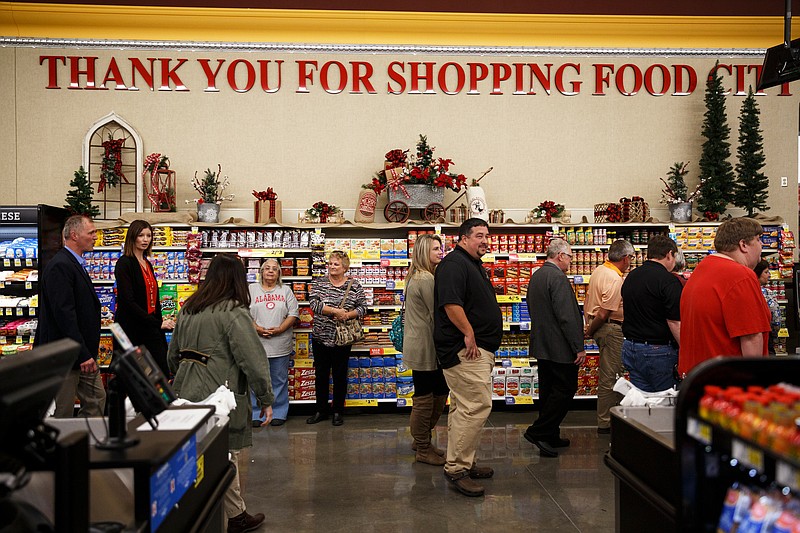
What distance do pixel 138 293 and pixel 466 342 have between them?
9.81ft

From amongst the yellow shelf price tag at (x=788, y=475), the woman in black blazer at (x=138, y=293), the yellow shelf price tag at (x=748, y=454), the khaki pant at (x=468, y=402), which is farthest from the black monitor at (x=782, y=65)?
the woman in black blazer at (x=138, y=293)

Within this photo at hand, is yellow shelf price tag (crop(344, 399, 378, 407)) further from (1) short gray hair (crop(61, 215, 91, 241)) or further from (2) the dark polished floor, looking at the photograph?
(1) short gray hair (crop(61, 215, 91, 241))

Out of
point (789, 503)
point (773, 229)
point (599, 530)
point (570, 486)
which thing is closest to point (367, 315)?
point (570, 486)

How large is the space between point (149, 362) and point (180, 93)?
6.29 metres

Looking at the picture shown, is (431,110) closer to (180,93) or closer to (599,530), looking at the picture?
(180,93)

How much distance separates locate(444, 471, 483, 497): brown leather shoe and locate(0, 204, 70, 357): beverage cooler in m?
4.53

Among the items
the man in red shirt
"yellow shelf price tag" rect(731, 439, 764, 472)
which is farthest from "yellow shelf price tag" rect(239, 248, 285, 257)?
"yellow shelf price tag" rect(731, 439, 764, 472)

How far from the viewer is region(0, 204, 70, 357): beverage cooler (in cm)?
654

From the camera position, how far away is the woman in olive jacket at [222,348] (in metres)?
3.61

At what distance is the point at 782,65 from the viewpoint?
19.0 ft

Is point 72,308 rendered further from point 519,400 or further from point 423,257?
point 519,400

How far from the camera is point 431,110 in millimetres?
7973

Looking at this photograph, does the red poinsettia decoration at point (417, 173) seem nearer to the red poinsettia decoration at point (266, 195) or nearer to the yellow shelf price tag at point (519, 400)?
the red poinsettia decoration at point (266, 195)

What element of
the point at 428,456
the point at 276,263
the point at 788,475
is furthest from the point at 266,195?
the point at 788,475
